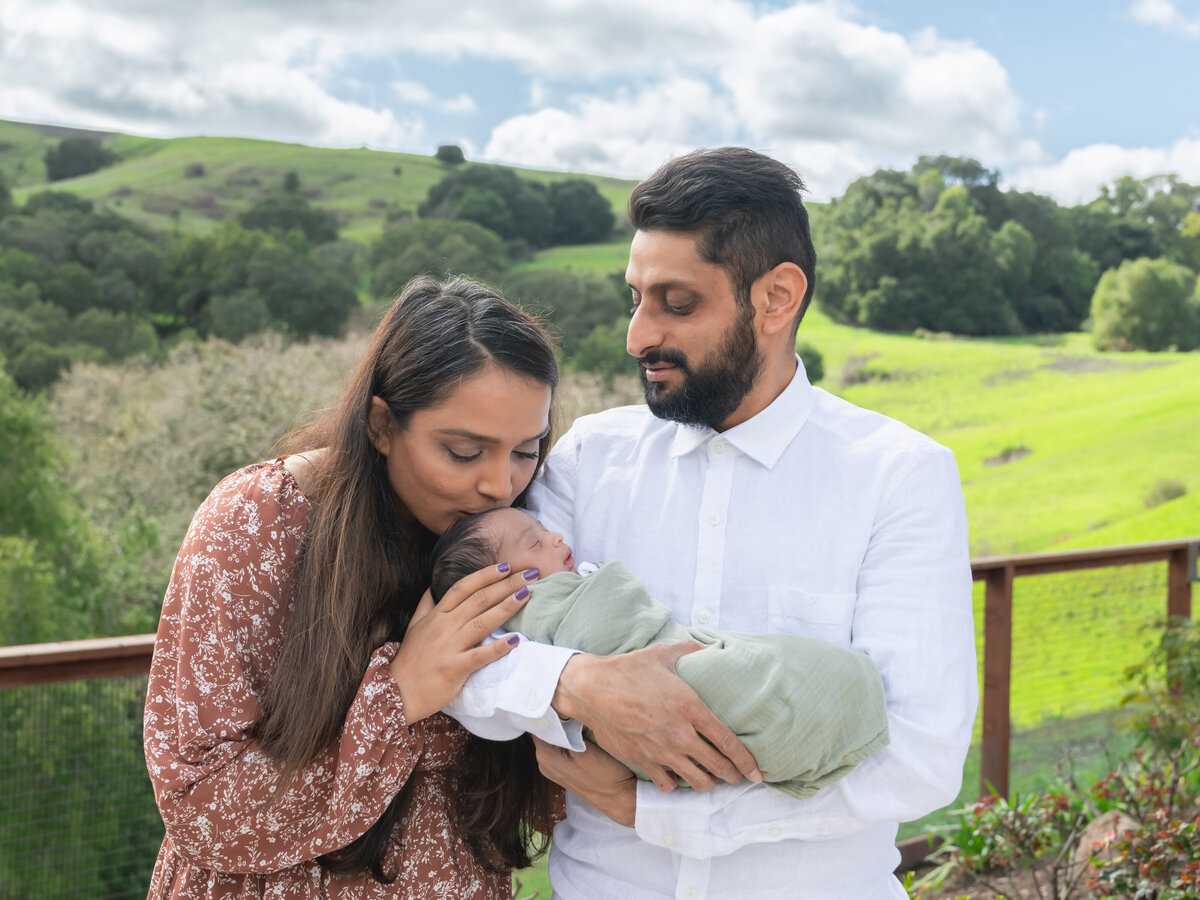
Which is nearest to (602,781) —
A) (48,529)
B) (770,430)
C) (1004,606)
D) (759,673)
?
(759,673)

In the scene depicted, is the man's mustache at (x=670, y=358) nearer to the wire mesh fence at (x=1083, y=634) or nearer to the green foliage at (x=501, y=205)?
the wire mesh fence at (x=1083, y=634)

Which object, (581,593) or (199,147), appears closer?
(581,593)

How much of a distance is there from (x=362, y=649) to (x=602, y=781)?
418 mm

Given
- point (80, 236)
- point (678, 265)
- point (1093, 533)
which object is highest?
point (80, 236)

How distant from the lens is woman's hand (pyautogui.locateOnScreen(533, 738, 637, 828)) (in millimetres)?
1372

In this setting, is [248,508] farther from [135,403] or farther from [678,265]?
[135,403]

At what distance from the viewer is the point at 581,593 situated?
56.8 inches

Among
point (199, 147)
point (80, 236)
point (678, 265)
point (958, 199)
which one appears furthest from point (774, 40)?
point (678, 265)

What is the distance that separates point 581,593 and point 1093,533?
2071 centimetres

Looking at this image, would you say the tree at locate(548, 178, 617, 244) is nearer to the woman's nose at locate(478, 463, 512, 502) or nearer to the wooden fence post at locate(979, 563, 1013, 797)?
the wooden fence post at locate(979, 563, 1013, 797)

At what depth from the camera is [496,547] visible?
1.52 meters

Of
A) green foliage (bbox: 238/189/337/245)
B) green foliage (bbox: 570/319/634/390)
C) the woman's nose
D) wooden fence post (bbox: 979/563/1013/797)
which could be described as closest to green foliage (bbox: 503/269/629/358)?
green foliage (bbox: 570/319/634/390)

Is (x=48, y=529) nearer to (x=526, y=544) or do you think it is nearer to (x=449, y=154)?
(x=526, y=544)

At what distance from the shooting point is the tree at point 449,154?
35.0 meters
